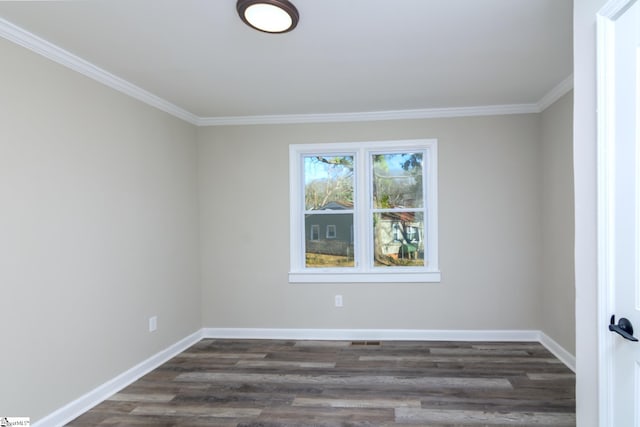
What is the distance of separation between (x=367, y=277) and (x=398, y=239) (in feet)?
1.83

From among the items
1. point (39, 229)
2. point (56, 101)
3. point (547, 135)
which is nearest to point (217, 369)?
point (39, 229)

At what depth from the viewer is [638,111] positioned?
1.39 metres

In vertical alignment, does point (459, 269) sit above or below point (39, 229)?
below

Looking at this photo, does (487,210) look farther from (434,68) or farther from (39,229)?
(39,229)

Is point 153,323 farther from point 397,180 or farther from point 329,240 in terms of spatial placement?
point 397,180

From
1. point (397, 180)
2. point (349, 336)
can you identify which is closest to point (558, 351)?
point (349, 336)

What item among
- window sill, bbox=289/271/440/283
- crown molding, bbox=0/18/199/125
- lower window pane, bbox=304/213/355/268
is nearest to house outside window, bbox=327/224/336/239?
lower window pane, bbox=304/213/355/268

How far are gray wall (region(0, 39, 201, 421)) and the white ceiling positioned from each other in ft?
1.11

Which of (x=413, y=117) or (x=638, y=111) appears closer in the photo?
(x=638, y=111)

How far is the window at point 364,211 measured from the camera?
4133 mm

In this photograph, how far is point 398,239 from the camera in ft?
13.9

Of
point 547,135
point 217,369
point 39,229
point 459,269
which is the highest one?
point 547,135

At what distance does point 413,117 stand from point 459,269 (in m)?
1.71

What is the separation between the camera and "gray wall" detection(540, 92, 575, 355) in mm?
3266
